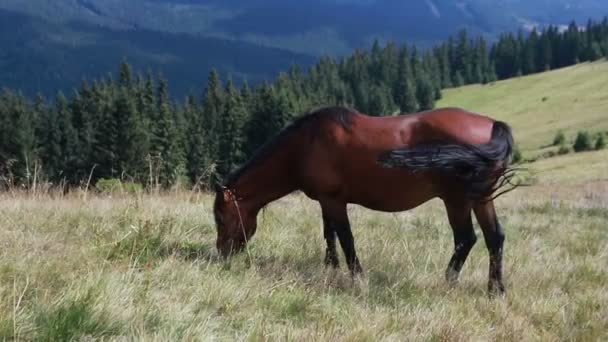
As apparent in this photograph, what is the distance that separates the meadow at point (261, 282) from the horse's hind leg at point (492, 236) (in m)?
0.21

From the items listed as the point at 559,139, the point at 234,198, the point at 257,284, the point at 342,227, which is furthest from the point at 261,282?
the point at 559,139

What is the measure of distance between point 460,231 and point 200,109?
8718 cm

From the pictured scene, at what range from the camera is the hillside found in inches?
2980

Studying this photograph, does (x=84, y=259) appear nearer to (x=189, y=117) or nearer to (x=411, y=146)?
(x=411, y=146)

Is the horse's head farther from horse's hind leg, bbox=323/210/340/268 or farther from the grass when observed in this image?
horse's hind leg, bbox=323/210/340/268

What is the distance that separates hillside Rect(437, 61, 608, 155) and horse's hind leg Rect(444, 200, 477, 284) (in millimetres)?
63267

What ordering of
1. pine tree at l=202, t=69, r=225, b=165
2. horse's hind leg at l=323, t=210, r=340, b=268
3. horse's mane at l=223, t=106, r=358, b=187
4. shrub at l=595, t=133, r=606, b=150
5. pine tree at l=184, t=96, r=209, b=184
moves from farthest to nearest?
pine tree at l=202, t=69, r=225, b=165, pine tree at l=184, t=96, r=209, b=184, shrub at l=595, t=133, r=606, b=150, horse's hind leg at l=323, t=210, r=340, b=268, horse's mane at l=223, t=106, r=358, b=187

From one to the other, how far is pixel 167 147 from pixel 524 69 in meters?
106

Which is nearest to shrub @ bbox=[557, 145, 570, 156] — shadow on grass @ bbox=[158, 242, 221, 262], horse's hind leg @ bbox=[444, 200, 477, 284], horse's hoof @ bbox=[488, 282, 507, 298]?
horse's hind leg @ bbox=[444, 200, 477, 284]

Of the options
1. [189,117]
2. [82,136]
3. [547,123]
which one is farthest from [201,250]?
[547,123]

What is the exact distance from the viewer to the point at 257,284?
488 cm

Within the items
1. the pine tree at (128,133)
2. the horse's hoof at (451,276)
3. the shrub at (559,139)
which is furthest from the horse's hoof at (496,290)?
the shrub at (559,139)

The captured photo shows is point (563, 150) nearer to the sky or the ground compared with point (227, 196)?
nearer to the sky

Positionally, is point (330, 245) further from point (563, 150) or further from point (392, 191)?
point (563, 150)
